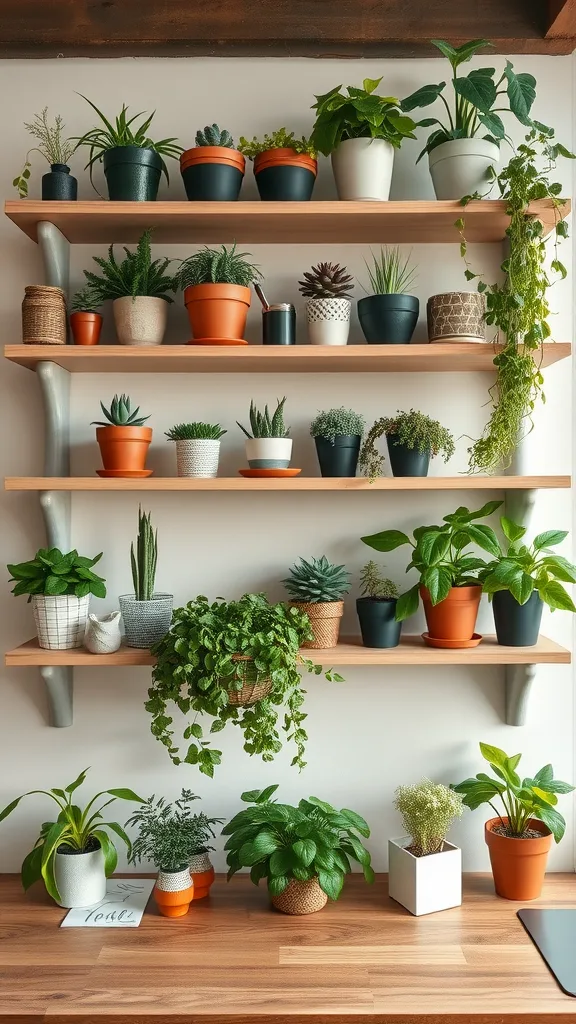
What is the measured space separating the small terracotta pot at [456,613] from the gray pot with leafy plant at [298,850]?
19.3 inches

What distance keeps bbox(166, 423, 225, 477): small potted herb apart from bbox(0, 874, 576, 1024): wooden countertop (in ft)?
3.33

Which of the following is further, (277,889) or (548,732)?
(548,732)

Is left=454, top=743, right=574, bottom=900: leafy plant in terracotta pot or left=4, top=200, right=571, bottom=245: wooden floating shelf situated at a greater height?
left=4, top=200, right=571, bottom=245: wooden floating shelf

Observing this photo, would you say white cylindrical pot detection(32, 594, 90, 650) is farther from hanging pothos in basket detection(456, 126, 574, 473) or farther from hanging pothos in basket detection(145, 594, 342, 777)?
hanging pothos in basket detection(456, 126, 574, 473)

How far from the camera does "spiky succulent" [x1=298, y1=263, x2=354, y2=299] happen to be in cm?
204

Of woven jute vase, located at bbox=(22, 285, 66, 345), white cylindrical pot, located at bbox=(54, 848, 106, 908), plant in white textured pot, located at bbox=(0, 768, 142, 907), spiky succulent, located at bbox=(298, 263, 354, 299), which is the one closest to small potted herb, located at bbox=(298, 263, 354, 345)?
spiky succulent, located at bbox=(298, 263, 354, 299)

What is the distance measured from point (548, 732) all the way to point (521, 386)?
91 centimetres

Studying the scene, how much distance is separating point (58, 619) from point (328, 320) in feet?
3.14

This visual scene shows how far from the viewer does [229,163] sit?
199cm

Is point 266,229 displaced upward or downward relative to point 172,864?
upward

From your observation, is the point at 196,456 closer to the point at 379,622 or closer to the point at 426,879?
the point at 379,622

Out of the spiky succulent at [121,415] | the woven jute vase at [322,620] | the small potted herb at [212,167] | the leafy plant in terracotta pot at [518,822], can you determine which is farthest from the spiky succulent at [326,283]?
the leafy plant in terracotta pot at [518,822]

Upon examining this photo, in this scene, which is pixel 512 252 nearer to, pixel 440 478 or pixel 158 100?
pixel 440 478

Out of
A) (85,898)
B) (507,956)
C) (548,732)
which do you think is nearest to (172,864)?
(85,898)
